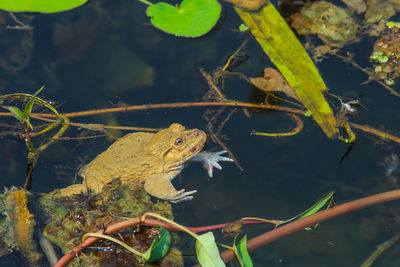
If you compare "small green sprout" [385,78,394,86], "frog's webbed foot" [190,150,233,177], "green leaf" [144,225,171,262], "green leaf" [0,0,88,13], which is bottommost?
"frog's webbed foot" [190,150,233,177]

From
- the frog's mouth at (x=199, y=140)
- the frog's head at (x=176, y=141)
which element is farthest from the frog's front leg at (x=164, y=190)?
the frog's mouth at (x=199, y=140)

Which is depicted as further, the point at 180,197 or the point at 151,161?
the point at 151,161

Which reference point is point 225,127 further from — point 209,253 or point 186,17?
point 209,253

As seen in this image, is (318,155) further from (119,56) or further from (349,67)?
(119,56)

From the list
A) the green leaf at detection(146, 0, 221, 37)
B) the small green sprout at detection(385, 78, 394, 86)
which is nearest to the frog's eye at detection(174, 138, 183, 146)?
the green leaf at detection(146, 0, 221, 37)

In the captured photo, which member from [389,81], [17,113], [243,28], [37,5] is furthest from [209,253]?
[37,5]

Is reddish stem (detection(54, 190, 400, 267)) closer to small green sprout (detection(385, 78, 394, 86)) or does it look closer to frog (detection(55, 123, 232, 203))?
frog (detection(55, 123, 232, 203))

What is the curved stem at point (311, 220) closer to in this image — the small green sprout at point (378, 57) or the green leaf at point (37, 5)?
the small green sprout at point (378, 57)
